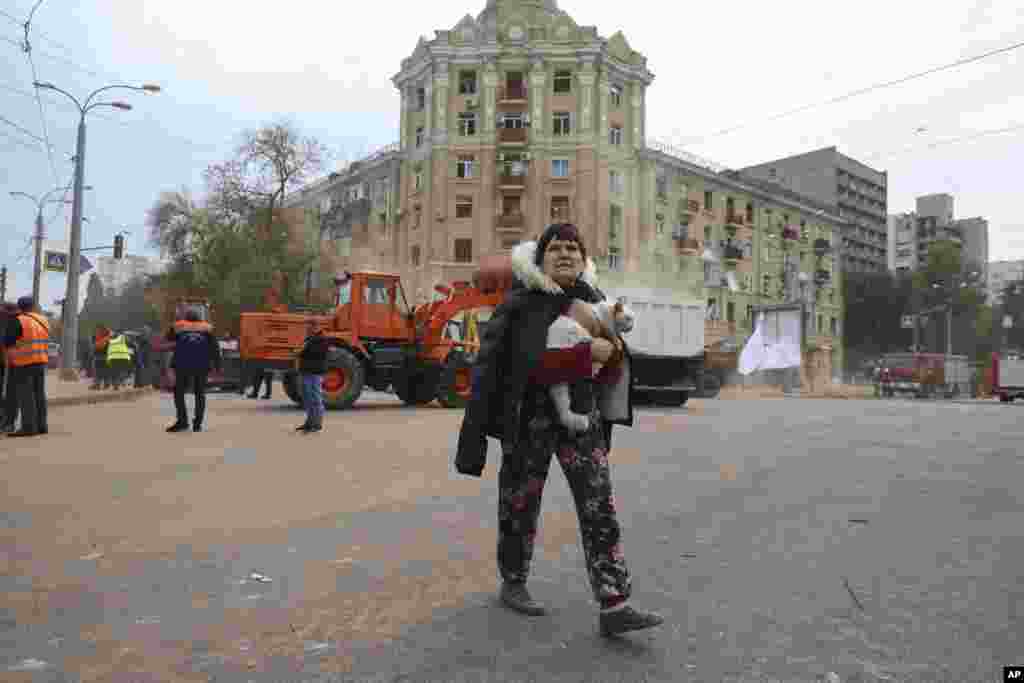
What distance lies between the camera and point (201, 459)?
26.1ft

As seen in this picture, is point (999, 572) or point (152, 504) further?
point (152, 504)

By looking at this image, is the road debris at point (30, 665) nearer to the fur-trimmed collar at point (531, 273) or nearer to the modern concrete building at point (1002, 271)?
the fur-trimmed collar at point (531, 273)

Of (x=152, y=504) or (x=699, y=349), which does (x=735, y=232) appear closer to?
(x=699, y=349)

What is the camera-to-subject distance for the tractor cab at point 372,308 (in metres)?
15.0

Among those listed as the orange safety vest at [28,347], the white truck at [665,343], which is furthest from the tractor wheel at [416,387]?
the orange safety vest at [28,347]

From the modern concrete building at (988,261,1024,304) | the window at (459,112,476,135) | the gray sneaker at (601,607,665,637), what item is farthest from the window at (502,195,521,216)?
the modern concrete building at (988,261,1024,304)

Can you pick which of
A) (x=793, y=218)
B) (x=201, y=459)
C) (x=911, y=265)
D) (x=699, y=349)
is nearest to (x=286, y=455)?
(x=201, y=459)

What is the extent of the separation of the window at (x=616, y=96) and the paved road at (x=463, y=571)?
38.7m

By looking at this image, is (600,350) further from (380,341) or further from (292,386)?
(292,386)

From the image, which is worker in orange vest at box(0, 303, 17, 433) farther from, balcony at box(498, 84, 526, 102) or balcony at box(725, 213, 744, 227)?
balcony at box(725, 213, 744, 227)

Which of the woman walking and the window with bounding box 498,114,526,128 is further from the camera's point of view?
the window with bounding box 498,114,526,128

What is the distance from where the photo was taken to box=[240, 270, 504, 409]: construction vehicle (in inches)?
579

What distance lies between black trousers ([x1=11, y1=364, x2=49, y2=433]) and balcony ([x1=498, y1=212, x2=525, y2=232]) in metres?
33.9

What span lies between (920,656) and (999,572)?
1.55 meters
